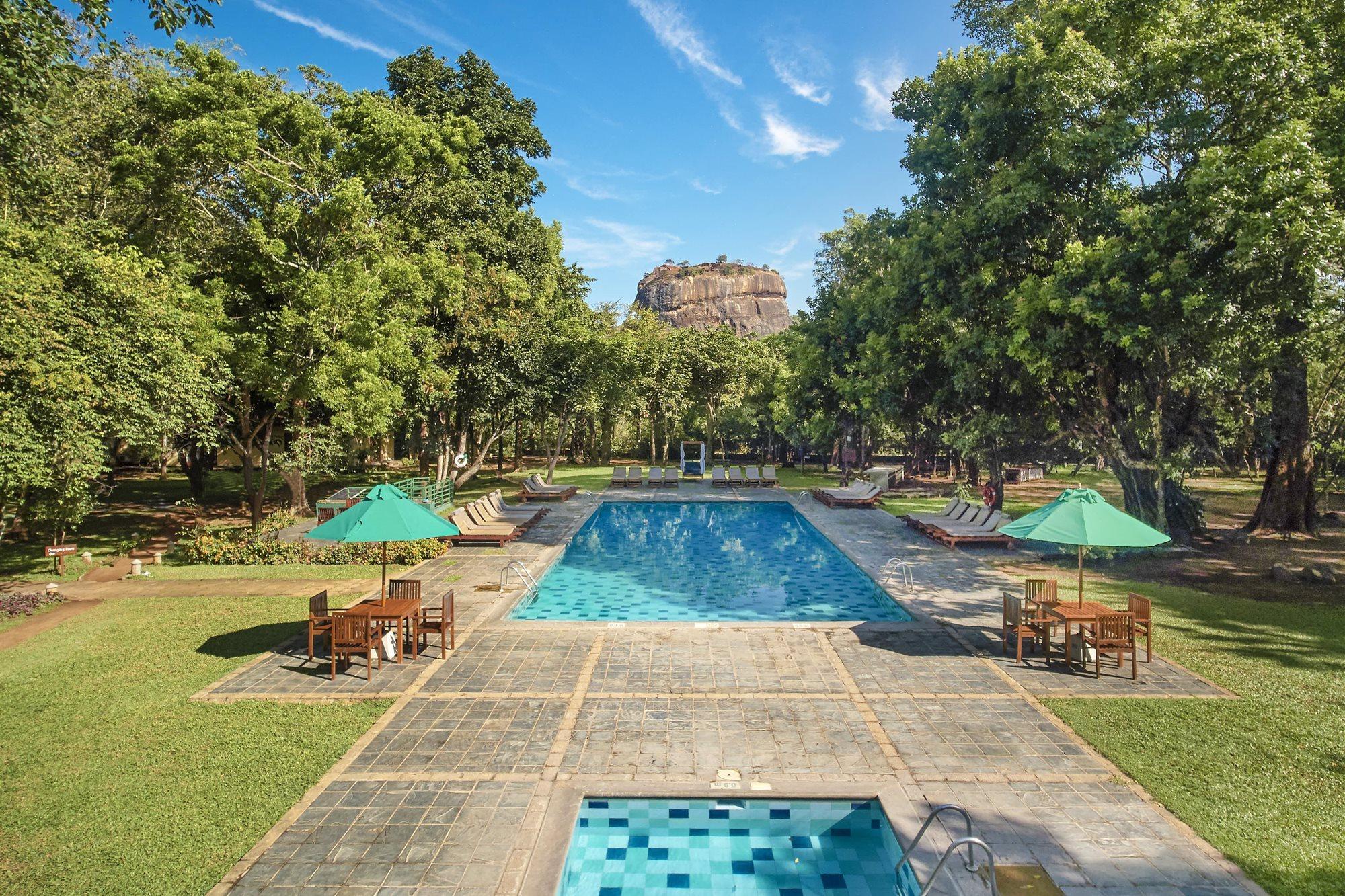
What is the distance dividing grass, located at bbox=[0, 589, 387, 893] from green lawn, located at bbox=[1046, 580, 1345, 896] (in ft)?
24.0

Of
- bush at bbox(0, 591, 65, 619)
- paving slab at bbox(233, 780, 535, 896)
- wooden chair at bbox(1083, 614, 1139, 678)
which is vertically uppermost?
wooden chair at bbox(1083, 614, 1139, 678)

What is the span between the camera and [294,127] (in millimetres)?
18469

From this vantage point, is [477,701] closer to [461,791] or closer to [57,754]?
[461,791]

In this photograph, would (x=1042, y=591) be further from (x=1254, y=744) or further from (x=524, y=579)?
(x=524, y=579)

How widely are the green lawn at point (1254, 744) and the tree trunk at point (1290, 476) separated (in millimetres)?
9462

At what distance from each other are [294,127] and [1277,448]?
90.9 feet

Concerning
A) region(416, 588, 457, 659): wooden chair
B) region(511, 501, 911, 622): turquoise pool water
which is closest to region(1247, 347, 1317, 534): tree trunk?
region(511, 501, 911, 622): turquoise pool water

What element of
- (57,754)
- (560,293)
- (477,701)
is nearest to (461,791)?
(477,701)

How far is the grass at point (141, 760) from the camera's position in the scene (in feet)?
16.0

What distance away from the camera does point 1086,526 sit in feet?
27.2

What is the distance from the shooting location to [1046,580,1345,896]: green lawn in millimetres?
5035

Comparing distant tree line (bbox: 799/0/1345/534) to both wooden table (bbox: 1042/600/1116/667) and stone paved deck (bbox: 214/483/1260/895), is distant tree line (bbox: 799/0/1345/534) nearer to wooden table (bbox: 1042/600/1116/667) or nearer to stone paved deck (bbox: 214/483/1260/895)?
wooden table (bbox: 1042/600/1116/667)

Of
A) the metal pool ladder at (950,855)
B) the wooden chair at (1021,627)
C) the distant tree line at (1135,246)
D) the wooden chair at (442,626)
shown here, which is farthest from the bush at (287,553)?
the distant tree line at (1135,246)

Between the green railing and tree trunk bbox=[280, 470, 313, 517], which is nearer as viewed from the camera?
tree trunk bbox=[280, 470, 313, 517]
